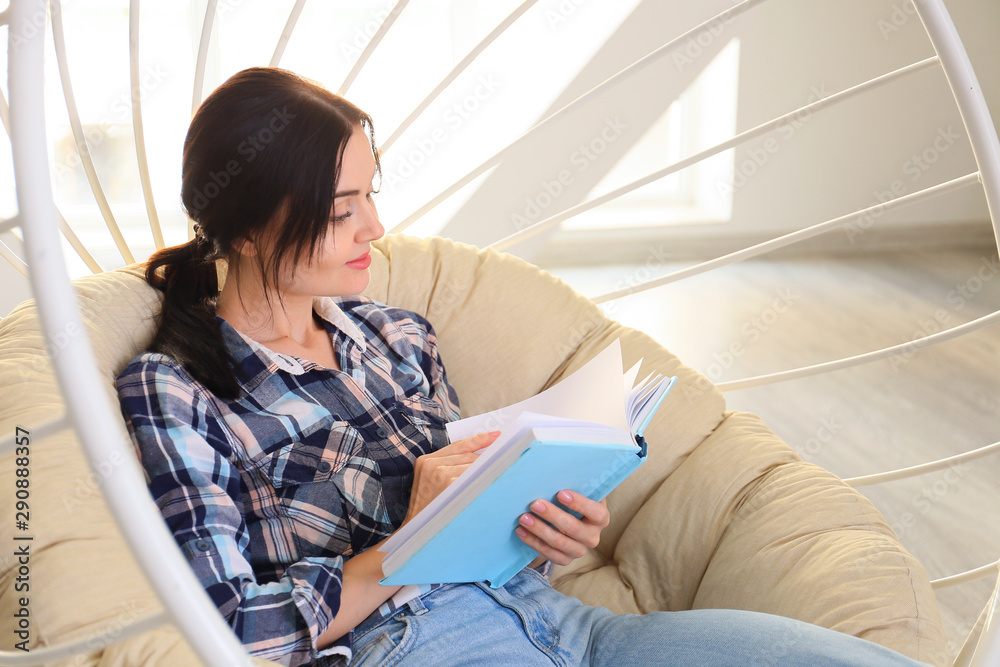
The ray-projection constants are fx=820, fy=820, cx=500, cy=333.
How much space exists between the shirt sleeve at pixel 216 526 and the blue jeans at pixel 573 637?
0.07 m

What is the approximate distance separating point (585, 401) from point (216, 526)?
0.39 metres

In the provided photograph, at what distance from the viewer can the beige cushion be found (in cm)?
75

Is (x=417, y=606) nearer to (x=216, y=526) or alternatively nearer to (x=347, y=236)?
(x=216, y=526)

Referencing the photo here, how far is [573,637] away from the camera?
0.89 meters

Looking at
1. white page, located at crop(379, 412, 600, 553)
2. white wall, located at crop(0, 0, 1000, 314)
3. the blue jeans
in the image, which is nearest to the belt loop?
the blue jeans

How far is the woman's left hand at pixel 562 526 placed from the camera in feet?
2.74

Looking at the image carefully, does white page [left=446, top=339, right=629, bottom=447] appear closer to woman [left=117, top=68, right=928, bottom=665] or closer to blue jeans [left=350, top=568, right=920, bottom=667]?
woman [left=117, top=68, right=928, bottom=665]

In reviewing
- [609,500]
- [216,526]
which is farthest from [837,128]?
[216,526]

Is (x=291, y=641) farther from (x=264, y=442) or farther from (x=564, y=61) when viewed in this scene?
(x=564, y=61)

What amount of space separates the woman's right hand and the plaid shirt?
0.09 meters

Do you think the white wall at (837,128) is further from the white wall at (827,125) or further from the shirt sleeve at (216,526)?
the shirt sleeve at (216,526)

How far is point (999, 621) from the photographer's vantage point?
2.00ft

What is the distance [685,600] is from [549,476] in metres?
0.46

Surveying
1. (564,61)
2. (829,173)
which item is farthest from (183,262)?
(829,173)
